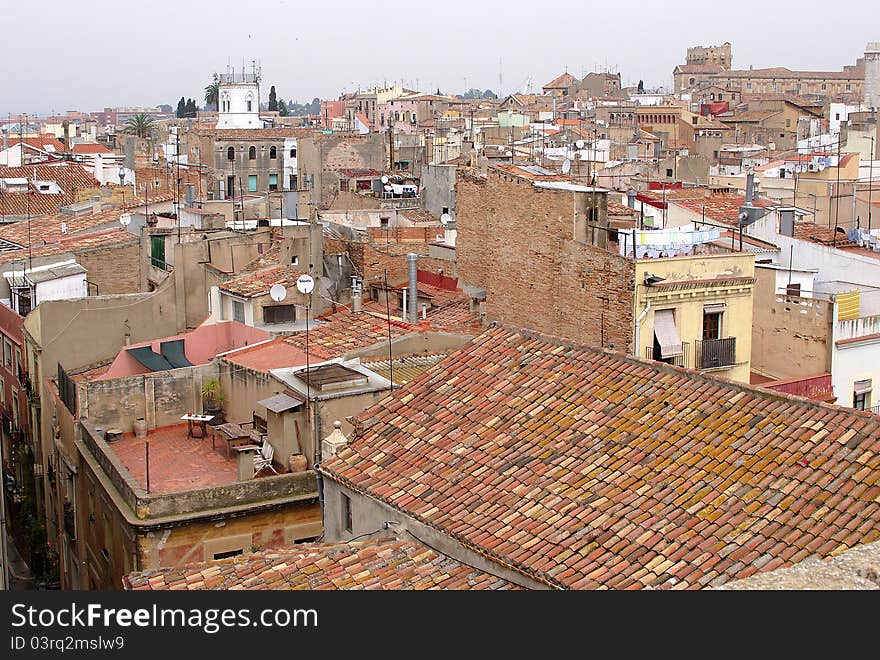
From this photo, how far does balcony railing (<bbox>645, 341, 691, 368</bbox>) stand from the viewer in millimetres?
18531

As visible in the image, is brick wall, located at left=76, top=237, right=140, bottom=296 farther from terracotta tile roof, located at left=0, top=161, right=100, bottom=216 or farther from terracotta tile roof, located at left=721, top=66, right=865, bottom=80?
terracotta tile roof, located at left=721, top=66, right=865, bottom=80

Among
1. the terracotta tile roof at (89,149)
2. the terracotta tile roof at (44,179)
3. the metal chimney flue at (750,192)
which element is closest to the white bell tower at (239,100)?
the terracotta tile roof at (89,149)

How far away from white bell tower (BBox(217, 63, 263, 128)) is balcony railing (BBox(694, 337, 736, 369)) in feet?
183

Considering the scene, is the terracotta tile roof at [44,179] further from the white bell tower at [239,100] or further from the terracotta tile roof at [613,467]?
the terracotta tile roof at [613,467]

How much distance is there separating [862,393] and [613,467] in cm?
1034

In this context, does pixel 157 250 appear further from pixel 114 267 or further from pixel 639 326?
pixel 639 326

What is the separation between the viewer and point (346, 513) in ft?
44.4

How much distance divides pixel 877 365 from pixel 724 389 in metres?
9.52

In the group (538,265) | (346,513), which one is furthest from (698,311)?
(346,513)

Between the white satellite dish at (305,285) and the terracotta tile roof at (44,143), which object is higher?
the terracotta tile roof at (44,143)

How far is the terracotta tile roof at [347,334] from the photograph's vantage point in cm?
1989

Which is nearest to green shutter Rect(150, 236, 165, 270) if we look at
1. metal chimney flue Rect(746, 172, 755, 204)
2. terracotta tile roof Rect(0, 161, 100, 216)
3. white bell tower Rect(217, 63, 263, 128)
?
metal chimney flue Rect(746, 172, 755, 204)

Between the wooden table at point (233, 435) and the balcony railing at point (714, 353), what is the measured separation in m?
6.60

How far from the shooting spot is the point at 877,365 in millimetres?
20734
